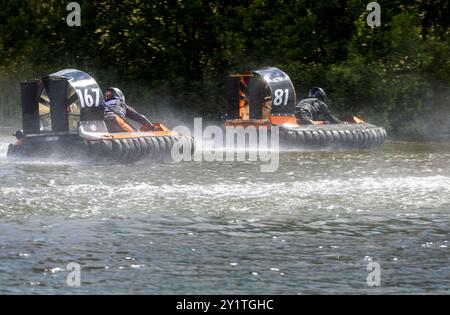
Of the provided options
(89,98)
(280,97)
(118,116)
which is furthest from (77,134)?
(280,97)

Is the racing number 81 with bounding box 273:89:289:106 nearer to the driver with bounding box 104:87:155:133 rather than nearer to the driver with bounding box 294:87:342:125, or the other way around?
the driver with bounding box 294:87:342:125

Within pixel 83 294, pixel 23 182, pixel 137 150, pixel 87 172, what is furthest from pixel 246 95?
pixel 83 294

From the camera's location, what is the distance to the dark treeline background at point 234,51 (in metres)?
20.4

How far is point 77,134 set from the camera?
13961mm

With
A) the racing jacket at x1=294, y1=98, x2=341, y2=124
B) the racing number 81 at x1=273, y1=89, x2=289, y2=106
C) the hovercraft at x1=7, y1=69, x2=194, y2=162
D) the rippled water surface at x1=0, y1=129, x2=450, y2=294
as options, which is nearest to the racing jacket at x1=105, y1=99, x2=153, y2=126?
the hovercraft at x1=7, y1=69, x2=194, y2=162

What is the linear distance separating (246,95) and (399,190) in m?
7.12

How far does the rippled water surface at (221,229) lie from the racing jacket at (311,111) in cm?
369

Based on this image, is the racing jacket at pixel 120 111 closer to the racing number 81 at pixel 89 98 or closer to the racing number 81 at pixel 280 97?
the racing number 81 at pixel 89 98

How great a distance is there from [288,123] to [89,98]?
3.85m

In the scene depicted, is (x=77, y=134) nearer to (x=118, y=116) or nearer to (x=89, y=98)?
(x=89, y=98)

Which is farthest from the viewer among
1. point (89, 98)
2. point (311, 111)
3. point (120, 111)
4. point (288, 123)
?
point (311, 111)

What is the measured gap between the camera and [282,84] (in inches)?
664

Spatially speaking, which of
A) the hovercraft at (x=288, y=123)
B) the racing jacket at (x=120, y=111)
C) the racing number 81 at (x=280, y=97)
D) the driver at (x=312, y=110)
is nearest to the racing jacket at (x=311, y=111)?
the driver at (x=312, y=110)
